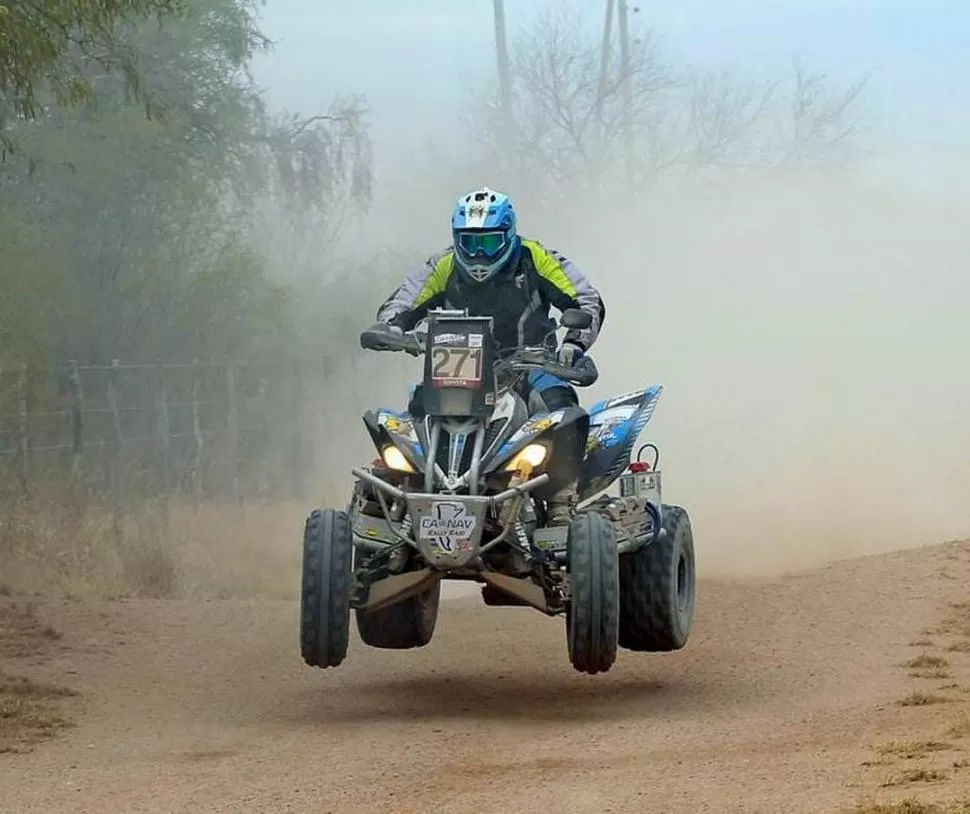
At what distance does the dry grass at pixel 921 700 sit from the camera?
998 cm

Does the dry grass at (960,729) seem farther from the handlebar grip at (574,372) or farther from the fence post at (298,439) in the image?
the fence post at (298,439)

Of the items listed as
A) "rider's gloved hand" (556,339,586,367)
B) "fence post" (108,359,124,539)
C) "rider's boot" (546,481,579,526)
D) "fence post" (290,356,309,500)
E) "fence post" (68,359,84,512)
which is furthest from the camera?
"fence post" (290,356,309,500)

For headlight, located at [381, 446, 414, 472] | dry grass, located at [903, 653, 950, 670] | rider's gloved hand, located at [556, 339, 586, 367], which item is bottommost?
dry grass, located at [903, 653, 950, 670]

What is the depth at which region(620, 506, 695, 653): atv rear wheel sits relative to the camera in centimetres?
1095

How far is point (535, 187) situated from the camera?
43.1 m

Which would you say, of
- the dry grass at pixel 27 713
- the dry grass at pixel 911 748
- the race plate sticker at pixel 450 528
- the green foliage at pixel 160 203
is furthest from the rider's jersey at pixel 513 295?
the green foliage at pixel 160 203

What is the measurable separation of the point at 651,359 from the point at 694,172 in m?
14.9

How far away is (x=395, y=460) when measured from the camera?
10.2 meters

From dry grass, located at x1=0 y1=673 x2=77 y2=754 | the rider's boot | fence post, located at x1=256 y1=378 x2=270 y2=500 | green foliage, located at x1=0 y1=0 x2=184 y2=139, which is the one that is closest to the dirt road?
dry grass, located at x1=0 y1=673 x2=77 y2=754

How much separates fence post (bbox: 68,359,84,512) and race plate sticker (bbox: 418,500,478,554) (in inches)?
430

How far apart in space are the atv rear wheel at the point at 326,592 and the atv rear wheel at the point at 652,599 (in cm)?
189

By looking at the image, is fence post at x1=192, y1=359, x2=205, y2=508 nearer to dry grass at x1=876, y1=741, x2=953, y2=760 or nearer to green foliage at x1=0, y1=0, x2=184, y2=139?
green foliage at x1=0, y1=0, x2=184, y2=139

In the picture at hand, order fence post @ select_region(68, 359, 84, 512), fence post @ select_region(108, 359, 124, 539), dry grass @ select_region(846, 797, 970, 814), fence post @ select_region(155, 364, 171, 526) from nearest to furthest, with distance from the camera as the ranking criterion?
dry grass @ select_region(846, 797, 970, 814) < fence post @ select_region(68, 359, 84, 512) < fence post @ select_region(108, 359, 124, 539) < fence post @ select_region(155, 364, 171, 526)

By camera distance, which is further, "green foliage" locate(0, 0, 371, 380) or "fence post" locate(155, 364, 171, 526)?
"fence post" locate(155, 364, 171, 526)
